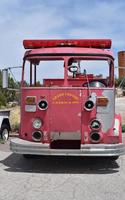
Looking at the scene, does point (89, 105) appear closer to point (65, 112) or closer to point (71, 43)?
point (65, 112)

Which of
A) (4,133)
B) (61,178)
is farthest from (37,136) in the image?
(4,133)

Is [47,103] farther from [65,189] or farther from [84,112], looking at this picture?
[65,189]

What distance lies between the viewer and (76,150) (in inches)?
358

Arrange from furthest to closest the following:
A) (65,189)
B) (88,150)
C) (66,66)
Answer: (66,66), (88,150), (65,189)

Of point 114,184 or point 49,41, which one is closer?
point 114,184

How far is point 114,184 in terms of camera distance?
822cm

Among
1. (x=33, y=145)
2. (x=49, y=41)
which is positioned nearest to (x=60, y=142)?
(x=33, y=145)

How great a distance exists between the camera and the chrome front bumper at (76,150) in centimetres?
907

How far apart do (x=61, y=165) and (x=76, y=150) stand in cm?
135

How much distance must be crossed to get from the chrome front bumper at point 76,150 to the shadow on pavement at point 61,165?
57 centimetres

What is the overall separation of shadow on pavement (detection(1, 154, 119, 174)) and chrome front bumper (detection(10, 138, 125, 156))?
571mm

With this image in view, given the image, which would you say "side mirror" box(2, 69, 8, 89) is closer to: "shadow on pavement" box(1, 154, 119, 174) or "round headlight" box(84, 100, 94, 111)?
"shadow on pavement" box(1, 154, 119, 174)

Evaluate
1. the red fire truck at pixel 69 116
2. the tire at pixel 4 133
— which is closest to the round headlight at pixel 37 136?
the red fire truck at pixel 69 116

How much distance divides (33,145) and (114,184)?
196cm
